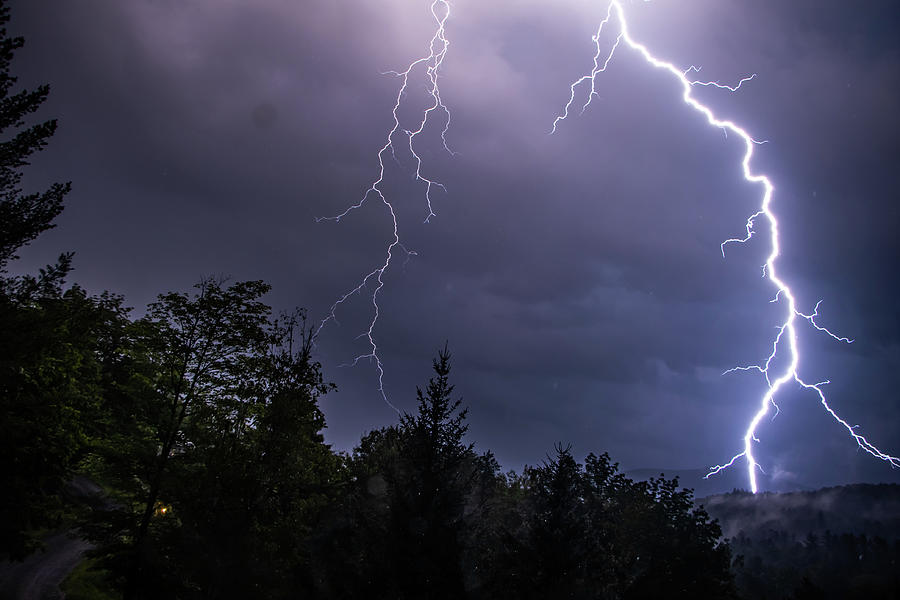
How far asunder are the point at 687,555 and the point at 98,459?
1087 inches

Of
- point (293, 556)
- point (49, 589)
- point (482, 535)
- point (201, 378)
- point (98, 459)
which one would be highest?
point (201, 378)

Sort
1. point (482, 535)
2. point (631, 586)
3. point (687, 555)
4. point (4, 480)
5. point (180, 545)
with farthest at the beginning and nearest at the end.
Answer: point (687, 555) < point (631, 586) < point (482, 535) < point (180, 545) < point (4, 480)

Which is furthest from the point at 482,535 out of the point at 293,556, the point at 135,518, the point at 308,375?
the point at 135,518

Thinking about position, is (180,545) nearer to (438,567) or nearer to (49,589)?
(438,567)

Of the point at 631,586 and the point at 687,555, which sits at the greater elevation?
the point at 687,555

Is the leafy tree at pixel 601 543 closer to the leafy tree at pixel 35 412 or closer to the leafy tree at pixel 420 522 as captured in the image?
the leafy tree at pixel 420 522

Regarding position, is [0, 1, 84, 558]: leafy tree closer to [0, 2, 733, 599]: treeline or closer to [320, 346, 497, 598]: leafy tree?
[0, 2, 733, 599]: treeline

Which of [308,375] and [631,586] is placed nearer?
[308,375]

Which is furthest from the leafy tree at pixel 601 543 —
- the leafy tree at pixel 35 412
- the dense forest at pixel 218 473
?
the leafy tree at pixel 35 412

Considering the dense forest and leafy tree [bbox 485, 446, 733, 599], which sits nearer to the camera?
the dense forest

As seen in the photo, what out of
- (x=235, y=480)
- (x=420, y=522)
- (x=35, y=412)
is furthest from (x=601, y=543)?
(x=35, y=412)

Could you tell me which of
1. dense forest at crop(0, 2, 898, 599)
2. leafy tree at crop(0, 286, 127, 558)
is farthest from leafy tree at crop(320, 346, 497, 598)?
leafy tree at crop(0, 286, 127, 558)

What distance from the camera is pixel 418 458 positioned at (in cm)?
1398

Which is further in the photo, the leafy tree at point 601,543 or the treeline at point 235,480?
the leafy tree at point 601,543
